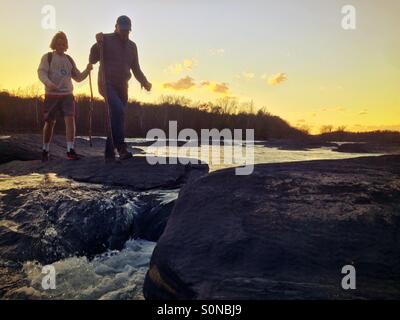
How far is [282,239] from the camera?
2.30m

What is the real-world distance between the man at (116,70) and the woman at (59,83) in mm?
526

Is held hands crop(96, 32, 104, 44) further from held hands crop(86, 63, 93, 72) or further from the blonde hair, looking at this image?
the blonde hair

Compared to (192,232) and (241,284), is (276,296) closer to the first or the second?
(241,284)

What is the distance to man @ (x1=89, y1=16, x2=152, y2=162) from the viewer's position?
5883mm

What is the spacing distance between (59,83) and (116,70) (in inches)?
40.1

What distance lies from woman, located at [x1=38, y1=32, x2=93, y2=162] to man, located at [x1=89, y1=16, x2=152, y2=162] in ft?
1.72

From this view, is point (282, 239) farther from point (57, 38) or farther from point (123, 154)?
point (57, 38)

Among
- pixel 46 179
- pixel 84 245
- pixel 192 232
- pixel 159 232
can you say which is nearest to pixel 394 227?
pixel 192 232

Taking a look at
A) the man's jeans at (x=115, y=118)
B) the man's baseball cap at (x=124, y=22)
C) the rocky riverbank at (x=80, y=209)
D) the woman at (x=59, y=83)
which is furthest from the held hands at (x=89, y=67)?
the rocky riverbank at (x=80, y=209)

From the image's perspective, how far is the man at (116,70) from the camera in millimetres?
5883

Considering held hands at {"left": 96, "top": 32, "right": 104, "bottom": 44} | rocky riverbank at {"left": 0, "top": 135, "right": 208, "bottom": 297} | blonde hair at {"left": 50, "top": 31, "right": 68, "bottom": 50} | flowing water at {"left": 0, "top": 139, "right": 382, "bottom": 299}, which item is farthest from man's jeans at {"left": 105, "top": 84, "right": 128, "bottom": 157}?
flowing water at {"left": 0, "top": 139, "right": 382, "bottom": 299}

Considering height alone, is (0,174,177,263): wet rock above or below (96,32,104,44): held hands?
below

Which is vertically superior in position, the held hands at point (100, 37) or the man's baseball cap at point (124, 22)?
the man's baseball cap at point (124, 22)

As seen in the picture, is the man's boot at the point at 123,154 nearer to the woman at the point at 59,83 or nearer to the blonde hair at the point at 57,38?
the woman at the point at 59,83
